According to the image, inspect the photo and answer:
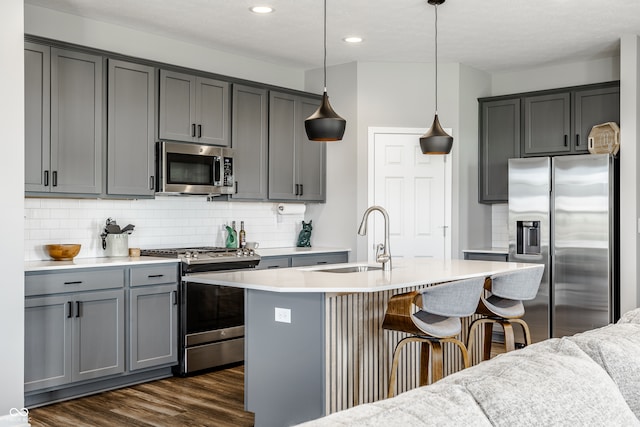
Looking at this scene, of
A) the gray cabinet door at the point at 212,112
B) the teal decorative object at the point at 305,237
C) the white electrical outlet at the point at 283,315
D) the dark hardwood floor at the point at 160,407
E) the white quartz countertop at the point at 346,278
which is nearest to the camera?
the white quartz countertop at the point at 346,278

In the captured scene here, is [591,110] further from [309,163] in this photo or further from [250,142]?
[250,142]

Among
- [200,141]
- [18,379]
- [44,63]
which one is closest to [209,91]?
[200,141]

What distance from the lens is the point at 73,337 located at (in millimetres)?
4309

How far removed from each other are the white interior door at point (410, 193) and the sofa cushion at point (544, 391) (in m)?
4.77

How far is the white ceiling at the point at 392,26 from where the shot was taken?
15.7 feet

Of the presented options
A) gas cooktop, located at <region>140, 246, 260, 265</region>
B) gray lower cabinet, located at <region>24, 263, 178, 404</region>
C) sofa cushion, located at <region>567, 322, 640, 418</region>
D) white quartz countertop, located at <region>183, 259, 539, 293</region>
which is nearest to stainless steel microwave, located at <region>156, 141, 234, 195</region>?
gas cooktop, located at <region>140, 246, 260, 265</region>

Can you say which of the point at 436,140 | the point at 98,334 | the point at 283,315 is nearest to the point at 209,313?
the point at 98,334

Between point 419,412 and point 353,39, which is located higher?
point 353,39

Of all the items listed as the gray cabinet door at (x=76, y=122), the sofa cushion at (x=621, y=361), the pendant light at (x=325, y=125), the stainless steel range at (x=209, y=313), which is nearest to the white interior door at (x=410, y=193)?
the stainless steel range at (x=209, y=313)

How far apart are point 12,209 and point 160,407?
1538 millimetres

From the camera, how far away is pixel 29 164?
4375 millimetres

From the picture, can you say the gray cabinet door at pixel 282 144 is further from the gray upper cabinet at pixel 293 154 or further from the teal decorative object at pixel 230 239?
the teal decorative object at pixel 230 239

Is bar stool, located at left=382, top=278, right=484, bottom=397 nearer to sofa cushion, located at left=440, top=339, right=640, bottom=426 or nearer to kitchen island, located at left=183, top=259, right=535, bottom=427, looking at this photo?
kitchen island, located at left=183, top=259, right=535, bottom=427

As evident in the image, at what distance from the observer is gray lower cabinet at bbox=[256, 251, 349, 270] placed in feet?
18.7
